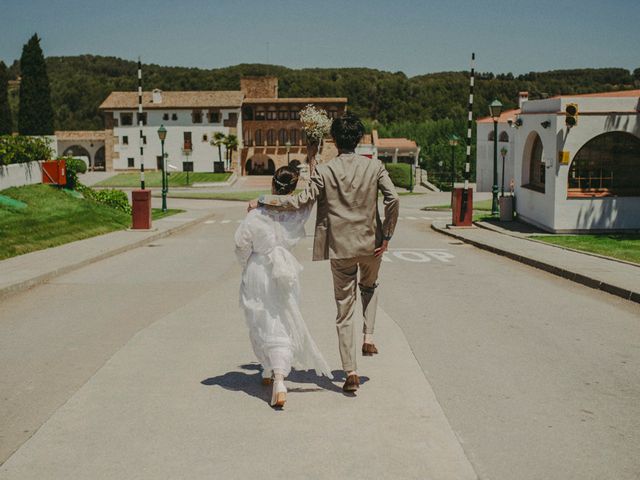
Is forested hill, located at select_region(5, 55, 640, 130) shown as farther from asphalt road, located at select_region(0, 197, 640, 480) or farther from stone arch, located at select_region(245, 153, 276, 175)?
asphalt road, located at select_region(0, 197, 640, 480)

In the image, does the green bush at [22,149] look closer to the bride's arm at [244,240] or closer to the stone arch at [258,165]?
the bride's arm at [244,240]

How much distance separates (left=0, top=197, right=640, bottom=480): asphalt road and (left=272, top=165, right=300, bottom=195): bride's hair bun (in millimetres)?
1909

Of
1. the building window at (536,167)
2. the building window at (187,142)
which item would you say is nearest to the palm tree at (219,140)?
the building window at (187,142)

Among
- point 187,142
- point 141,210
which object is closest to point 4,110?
point 187,142

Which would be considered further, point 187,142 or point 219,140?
point 187,142

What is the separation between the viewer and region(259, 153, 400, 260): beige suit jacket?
19.7ft

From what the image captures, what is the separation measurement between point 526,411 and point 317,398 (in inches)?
59.9

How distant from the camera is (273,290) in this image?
5.83 m

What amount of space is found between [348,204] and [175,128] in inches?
3622

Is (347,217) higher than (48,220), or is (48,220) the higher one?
(347,217)

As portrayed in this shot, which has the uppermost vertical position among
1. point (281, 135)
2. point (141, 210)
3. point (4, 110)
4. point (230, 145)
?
point (4, 110)

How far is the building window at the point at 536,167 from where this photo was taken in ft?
78.9

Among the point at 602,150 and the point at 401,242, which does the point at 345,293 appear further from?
the point at 602,150

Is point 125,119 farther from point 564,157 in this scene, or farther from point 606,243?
point 606,243
